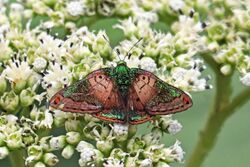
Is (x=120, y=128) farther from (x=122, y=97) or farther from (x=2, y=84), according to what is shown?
(x=2, y=84)

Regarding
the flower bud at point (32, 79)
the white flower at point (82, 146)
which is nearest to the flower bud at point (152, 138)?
the white flower at point (82, 146)

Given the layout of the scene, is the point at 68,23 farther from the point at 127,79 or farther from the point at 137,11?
the point at 127,79

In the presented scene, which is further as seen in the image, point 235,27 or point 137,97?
point 235,27

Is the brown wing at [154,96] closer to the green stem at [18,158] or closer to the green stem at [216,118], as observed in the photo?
the green stem at [18,158]

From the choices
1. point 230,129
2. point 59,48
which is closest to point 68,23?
point 59,48

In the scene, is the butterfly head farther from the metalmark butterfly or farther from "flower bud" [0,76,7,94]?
"flower bud" [0,76,7,94]

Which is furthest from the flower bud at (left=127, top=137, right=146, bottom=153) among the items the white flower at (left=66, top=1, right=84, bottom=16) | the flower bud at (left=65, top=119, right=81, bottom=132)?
the white flower at (left=66, top=1, right=84, bottom=16)
